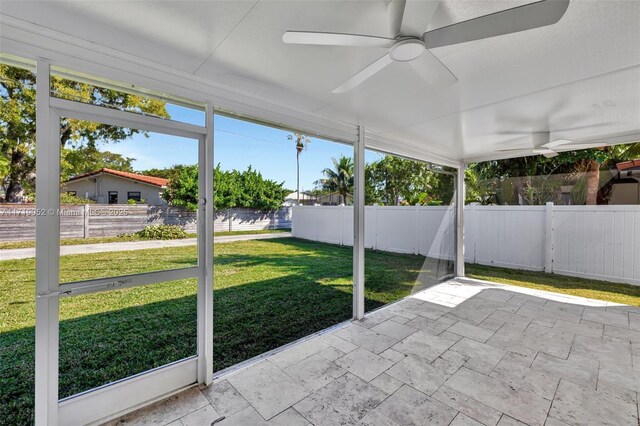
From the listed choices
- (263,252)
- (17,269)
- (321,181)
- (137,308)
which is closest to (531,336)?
(137,308)

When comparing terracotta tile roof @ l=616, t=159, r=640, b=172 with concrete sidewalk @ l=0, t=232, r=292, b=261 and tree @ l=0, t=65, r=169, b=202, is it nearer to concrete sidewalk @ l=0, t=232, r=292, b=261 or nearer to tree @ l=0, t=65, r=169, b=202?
concrete sidewalk @ l=0, t=232, r=292, b=261

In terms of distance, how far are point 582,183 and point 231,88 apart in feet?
23.4

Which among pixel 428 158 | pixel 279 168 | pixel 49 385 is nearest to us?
pixel 49 385

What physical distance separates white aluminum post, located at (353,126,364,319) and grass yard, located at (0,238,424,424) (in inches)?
13.4

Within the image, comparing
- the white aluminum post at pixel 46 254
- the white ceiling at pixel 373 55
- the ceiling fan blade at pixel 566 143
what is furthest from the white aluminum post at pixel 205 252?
the ceiling fan blade at pixel 566 143

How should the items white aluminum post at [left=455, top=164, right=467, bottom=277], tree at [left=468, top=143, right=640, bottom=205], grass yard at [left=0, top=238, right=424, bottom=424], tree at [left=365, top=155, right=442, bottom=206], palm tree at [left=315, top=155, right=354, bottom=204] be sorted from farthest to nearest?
1. palm tree at [left=315, top=155, right=354, bottom=204]
2. tree at [left=365, top=155, right=442, bottom=206]
3. tree at [left=468, top=143, right=640, bottom=205]
4. white aluminum post at [left=455, top=164, right=467, bottom=277]
5. grass yard at [left=0, top=238, right=424, bottom=424]

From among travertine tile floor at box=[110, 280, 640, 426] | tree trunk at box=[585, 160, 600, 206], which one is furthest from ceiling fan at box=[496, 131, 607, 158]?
tree trunk at box=[585, 160, 600, 206]

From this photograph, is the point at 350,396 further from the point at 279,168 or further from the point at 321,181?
the point at 321,181

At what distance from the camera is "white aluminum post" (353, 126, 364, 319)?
330cm

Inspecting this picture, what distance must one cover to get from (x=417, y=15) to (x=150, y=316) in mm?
3734

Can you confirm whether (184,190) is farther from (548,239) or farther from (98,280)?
(548,239)

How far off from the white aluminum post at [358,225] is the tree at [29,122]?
2.07m

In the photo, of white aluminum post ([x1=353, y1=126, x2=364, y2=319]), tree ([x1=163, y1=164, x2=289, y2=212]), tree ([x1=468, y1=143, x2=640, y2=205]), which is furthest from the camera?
tree ([x1=163, y1=164, x2=289, y2=212])

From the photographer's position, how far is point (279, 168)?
11.0 meters
